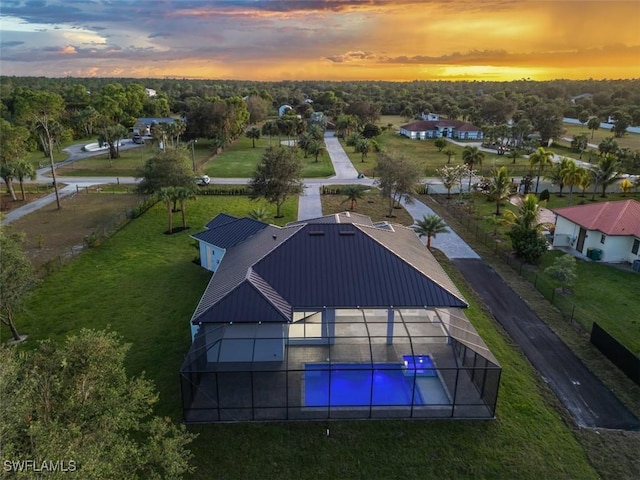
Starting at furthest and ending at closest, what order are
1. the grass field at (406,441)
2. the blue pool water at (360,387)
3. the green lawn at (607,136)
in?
the green lawn at (607,136)
the blue pool water at (360,387)
the grass field at (406,441)

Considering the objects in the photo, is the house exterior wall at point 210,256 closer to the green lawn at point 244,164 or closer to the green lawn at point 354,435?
the green lawn at point 354,435

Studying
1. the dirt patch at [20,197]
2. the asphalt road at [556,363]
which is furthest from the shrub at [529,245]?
the dirt patch at [20,197]

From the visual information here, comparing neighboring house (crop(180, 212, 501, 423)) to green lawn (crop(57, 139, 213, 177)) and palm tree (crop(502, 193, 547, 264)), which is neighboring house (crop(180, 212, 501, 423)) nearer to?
palm tree (crop(502, 193, 547, 264))

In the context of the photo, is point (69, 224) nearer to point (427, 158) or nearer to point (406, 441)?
point (406, 441)

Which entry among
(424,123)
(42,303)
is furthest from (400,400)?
(424,123)

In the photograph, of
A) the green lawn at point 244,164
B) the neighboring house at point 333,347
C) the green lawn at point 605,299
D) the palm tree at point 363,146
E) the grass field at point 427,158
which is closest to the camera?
the neighboring house at point 333,347

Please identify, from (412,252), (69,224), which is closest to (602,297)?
(412,252)

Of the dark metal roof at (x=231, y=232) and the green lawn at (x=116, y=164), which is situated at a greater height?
the dark metal roof at (x=231, y=232)
